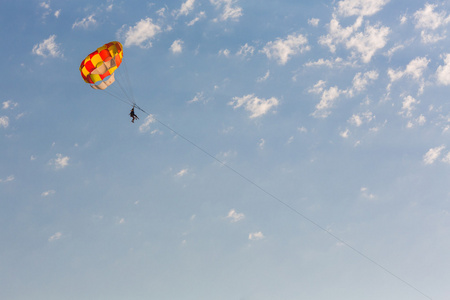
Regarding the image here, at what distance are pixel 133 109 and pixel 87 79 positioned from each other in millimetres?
6049

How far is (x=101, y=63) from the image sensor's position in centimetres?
5859

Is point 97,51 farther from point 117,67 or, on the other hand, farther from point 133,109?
point 133,109

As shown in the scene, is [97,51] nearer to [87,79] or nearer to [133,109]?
[87,79]

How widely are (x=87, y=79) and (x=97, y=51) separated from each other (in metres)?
3.29

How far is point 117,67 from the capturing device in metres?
59.3

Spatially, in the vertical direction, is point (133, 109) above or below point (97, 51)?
below

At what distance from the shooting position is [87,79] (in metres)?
59.0

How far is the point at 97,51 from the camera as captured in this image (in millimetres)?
58125

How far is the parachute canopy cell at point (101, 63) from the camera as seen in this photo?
58031 millimetres

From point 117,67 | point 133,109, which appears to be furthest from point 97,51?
point 133,109

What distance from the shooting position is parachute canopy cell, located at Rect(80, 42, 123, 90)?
5803 centimetres

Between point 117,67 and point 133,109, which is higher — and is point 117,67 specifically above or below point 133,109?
above

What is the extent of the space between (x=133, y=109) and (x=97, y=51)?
287 inches

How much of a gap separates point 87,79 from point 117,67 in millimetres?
3506
